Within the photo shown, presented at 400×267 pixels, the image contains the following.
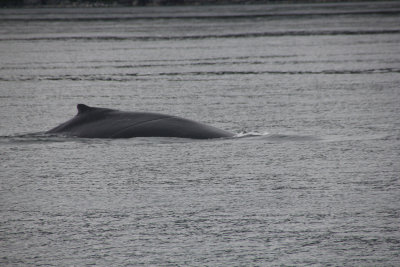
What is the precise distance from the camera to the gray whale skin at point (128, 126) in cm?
952

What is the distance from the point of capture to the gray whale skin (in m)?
9.52

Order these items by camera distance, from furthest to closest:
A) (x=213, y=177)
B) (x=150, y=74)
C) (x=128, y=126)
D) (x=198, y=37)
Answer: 1. (x=198, y=37)
2. (x=150, y=74)
3. (x=128, y=126)
4. (x=213, y=177)

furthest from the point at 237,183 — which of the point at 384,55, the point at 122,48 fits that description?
the point at 122,48

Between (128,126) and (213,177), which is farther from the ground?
(128,126)

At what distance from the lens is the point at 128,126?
9.62 meters

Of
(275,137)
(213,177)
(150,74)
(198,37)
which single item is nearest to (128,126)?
(275,137)

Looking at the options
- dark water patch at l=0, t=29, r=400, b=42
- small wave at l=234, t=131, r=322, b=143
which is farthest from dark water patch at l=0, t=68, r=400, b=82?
dark water patch at l=0, t=29, r=400, b=42

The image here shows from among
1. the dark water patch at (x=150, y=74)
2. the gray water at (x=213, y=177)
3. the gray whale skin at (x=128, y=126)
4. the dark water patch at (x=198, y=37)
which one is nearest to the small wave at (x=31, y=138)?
the gray water at (x=213, y=177)

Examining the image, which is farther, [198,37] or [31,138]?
[198,37]

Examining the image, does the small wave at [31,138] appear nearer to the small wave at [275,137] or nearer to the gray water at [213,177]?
the gray water at [213,177]

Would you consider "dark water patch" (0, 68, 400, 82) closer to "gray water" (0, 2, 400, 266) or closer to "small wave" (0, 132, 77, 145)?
"gray water" (0, 2, 400, 266)

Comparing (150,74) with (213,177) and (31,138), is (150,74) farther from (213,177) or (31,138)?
(213,177)

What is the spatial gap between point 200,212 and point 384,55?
18034mm

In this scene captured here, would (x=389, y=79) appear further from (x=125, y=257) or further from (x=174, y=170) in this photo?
(x=125, y=257)
